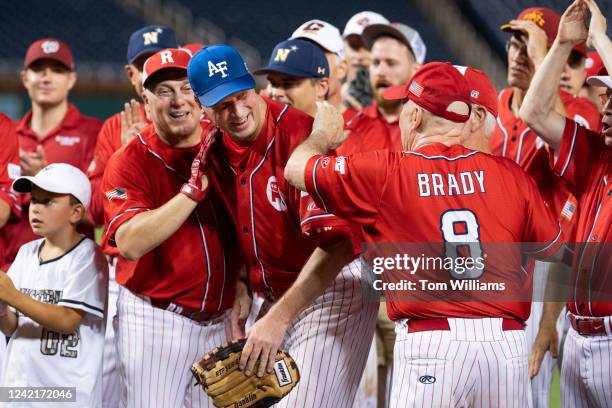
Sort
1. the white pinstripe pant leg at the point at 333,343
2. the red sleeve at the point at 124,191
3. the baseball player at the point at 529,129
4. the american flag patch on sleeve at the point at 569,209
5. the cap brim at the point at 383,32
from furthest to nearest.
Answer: the cap brim at the point at 383,32
the baseball player at the point at 529,129
the american flag patch on sleeve at the point at 569,209
the red sleeve at the point at 124,191
the white pinstripe pant leg at the point at 333,343

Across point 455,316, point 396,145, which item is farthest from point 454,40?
point 455,316

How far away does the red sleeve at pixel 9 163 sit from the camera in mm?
4086

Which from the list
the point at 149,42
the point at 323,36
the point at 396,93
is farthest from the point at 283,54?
the point at 396,93

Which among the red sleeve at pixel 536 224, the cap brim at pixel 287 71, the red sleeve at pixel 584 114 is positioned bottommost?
the red sleeve at pixel 536 224

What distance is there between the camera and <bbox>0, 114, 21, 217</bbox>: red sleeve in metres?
4.09

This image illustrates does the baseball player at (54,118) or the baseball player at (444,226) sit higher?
the baseball player at (54,118)

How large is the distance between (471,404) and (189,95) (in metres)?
1.55

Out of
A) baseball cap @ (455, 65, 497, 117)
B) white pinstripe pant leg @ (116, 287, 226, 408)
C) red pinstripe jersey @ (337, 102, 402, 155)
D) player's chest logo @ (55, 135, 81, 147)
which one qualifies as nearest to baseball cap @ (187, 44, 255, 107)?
baseball cap @ (455, 65, 497, 117)

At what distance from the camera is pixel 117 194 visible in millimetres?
3314

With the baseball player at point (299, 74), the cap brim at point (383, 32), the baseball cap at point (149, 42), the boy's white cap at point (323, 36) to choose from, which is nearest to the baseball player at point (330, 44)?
the boy's white cap at point (323, 36)

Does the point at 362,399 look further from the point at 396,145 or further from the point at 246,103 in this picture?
the point at 246,103

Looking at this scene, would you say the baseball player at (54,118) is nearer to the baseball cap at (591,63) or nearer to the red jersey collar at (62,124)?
the red jersey collar at (62,124)

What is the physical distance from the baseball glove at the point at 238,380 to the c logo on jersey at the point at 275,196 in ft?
1.67

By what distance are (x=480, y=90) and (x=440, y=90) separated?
17 cm
